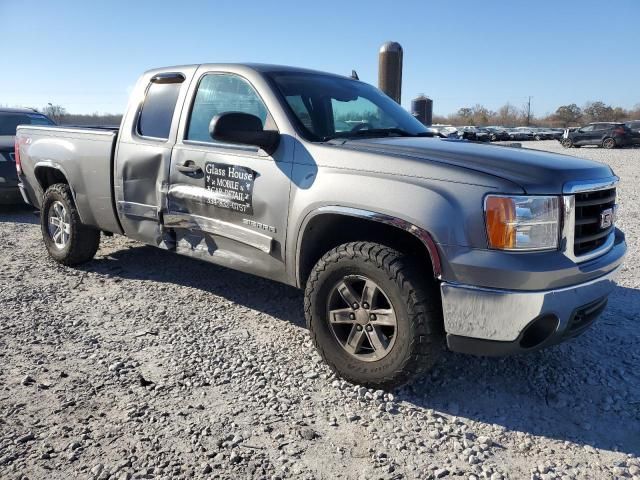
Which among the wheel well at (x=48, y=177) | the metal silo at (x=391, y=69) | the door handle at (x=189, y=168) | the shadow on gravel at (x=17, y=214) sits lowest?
the shadow on gravel at (x=17, y=214)

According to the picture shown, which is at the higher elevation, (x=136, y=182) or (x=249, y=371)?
(x=136, y=182)

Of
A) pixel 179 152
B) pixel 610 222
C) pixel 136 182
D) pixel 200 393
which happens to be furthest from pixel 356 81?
pixel 200 393

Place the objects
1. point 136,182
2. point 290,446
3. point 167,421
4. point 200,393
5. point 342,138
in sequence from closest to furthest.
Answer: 1. point 290,446
2. point 167,421
3. point 200,393
4. point 342,138
5. point 136,182

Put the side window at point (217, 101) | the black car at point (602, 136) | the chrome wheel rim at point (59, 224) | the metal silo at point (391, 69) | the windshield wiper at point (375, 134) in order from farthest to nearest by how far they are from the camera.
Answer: the black car at point (602, 136), the metal silo at point (391, 69), the chrome wheel rim at point (59, 224), the side window at point (217, 101), the windshield wiper at point (375, 134)

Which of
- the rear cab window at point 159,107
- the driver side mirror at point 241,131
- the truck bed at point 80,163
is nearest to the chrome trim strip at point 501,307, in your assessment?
the driver side mirror at point 241,131

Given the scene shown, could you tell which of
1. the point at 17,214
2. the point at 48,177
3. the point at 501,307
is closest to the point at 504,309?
the point at 501,307

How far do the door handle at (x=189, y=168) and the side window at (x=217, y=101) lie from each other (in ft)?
0.67

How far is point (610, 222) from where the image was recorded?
3061mm

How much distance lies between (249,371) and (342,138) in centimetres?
162

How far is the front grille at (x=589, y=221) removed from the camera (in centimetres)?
271

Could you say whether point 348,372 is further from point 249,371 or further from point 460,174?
point 460,174

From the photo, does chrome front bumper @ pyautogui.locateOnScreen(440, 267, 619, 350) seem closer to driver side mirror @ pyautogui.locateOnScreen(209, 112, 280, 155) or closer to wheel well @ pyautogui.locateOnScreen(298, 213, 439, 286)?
wheel well @ pyautogui.locateOnScreen(298, 213, 439, 286)

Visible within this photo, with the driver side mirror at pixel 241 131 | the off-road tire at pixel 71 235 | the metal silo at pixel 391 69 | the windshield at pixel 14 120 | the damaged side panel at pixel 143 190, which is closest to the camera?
the driver side mirror at pixel 241 131

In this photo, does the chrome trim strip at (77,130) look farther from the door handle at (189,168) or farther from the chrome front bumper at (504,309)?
the chrome front bumper at (504,309)
